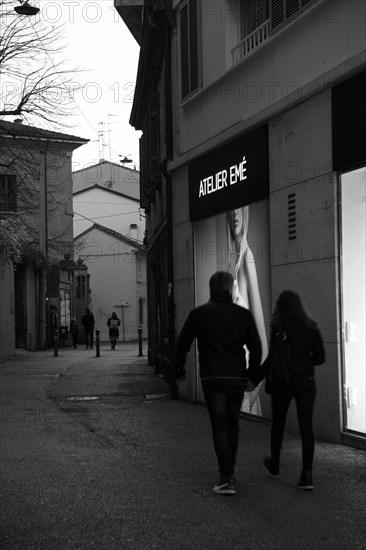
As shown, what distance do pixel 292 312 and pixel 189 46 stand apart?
842 centimetres

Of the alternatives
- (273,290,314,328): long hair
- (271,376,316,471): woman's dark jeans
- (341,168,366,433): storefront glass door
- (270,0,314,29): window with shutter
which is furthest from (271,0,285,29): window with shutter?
(271,376,316,471): woman's dark jeans

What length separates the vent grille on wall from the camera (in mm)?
10656

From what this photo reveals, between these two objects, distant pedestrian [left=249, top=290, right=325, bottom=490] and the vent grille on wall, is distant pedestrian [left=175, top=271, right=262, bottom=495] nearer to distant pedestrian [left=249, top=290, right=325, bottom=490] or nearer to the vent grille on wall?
distant pedestrian [left=249, top=290, right=325, bottom=490]

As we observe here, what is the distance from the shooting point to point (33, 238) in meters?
39.6

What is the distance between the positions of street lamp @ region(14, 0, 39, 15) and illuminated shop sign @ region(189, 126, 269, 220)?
1024cm

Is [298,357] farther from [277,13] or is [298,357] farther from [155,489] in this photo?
[277,13]

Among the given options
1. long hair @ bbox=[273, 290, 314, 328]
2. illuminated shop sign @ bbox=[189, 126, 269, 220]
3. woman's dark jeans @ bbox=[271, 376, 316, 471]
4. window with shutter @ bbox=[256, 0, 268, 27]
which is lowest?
woman's dark jeans @ bbox=[271, 376, 316, 471]

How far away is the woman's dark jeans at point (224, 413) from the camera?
7.18 meters

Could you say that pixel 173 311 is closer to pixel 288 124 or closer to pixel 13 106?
pixel 288 124

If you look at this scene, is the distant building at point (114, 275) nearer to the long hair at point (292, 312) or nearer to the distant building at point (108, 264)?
the distant building at point (108, 264)

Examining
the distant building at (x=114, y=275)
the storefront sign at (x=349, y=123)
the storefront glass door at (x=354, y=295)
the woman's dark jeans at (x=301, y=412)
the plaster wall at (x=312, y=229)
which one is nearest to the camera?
the woman's dark jeans at (x=301, y=412)

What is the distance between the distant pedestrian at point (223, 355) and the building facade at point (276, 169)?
243 cm

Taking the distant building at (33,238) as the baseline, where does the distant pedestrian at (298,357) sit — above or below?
below

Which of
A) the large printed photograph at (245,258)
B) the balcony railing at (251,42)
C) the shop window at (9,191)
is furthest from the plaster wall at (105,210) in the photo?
the balcony railing at (251,42)
